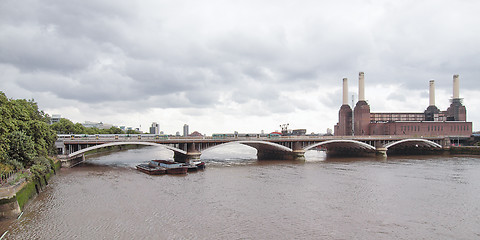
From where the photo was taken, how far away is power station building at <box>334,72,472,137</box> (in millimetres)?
106375

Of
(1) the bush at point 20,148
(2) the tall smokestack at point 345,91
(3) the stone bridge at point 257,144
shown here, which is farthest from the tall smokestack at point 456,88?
(1) the bush at point 20,148

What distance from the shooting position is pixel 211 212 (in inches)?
1075

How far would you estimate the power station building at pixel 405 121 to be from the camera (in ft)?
349

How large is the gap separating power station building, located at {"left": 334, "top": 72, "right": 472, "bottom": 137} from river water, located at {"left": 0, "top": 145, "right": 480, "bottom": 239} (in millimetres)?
65371

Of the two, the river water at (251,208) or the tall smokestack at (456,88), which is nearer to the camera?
the river water at (251,208)

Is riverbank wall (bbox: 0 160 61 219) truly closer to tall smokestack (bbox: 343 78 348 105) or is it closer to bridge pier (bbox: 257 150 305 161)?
bridge pier (bbox: 257 150 305 161)

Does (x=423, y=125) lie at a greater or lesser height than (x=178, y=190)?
greater

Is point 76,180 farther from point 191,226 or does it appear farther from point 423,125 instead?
point 423,125

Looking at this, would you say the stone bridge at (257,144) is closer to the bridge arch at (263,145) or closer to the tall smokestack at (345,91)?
the bridge arch at (263,145)

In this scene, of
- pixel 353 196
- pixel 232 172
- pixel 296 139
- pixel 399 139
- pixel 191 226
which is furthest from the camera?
pixel 399 139

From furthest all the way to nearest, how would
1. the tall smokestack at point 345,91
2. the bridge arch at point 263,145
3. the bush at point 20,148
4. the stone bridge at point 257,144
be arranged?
the tall smokestack at point 345,91 < the bridge arch at point 263,145 < the stone bridge at point 257,144 < the bush at point 20,148

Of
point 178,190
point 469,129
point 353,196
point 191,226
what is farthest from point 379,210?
point 469,129

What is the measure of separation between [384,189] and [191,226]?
80.6 feet

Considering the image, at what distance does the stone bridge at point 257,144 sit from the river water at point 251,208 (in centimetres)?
1175
